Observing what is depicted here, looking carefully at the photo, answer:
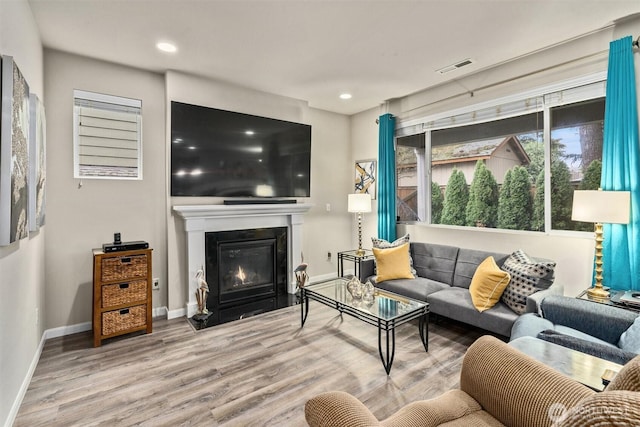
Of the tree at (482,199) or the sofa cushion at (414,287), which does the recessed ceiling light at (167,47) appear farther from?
the tree at (482,199)

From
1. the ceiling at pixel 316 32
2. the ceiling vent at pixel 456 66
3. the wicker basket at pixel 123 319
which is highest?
the ceiling vent at pixel 456 66

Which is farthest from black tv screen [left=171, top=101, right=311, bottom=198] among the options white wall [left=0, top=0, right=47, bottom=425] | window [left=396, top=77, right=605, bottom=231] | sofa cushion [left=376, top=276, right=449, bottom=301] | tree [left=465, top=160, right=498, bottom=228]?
tree [left=465, top=160, right=498, bottom=228]

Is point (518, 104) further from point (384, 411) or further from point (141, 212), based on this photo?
point (141, 212)

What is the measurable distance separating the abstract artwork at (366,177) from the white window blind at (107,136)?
10.5 feet

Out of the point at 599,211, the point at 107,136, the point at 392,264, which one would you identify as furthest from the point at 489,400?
the point at 107,136

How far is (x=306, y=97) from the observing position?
4.43 metres

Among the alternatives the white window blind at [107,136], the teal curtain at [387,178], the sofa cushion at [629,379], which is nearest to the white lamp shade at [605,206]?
the sofa cushion at [629,379]

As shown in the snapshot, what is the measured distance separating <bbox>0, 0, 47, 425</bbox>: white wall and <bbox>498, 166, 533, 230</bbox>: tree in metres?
4.27

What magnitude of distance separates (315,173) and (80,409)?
3.84 meters

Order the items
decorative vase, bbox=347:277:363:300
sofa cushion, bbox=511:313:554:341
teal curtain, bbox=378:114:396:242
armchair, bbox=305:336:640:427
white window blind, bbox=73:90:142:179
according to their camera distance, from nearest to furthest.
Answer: armchair, bbox=305:336:640:427
sofa cushion, bbox=511:313:554:341
decorative vase, bbox=347:277:363:300
white window blind, bbox=73:90:142:179
teal curtain, bbox=378:114:396:242

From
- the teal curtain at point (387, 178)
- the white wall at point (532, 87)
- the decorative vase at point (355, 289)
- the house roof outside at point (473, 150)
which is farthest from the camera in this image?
the teal curtain at point (387, 178)

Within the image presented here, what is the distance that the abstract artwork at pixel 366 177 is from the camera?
199 inches

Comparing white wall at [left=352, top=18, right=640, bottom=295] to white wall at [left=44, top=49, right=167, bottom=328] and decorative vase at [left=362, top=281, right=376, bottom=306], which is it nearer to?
decorative vase at [left=362, top=281, right=376, bottom=306]

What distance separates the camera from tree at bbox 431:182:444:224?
4238 millimetres
